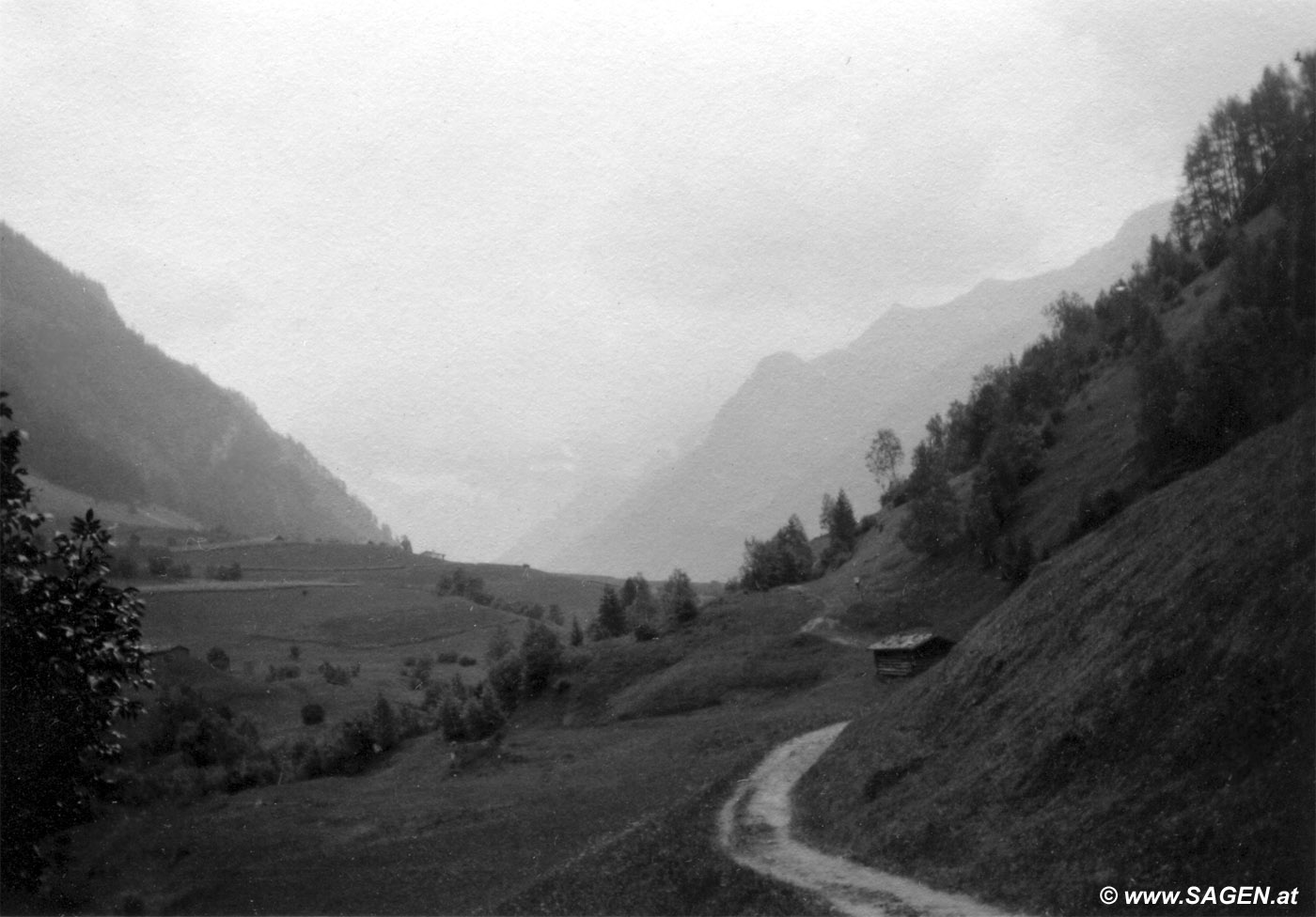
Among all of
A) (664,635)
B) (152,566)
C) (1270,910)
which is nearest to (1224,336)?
A: (1270,910)

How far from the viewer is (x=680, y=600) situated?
3927 inches

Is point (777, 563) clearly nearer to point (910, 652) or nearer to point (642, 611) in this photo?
point (642, 611)

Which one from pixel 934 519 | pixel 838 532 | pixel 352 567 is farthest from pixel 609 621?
pixel 352 567

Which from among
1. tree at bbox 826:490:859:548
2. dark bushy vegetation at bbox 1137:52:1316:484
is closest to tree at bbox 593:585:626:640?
tree at bbox 826:490:859:548

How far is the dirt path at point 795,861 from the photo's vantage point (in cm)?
1914

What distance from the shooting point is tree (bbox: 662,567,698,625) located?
323ft

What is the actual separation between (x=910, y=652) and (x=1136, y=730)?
42148 millimetres

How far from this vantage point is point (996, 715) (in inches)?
1075

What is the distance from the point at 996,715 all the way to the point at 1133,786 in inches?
356

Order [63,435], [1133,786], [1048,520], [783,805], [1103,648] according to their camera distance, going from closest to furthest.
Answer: [1133,786]
[1103,648]
[783,805]
[1048,520]
[63,435]

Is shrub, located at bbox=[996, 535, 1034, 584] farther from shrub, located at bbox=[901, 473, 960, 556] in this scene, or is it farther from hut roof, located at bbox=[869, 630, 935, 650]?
shrub, located at bbox=[901, 473, 960, 556]

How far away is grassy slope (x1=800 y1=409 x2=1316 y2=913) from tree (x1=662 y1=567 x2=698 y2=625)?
64.8 metres

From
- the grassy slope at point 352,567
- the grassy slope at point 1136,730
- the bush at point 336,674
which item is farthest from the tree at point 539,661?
the grassy slope at point 1136,730

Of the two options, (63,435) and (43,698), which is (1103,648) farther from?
(63,435)
